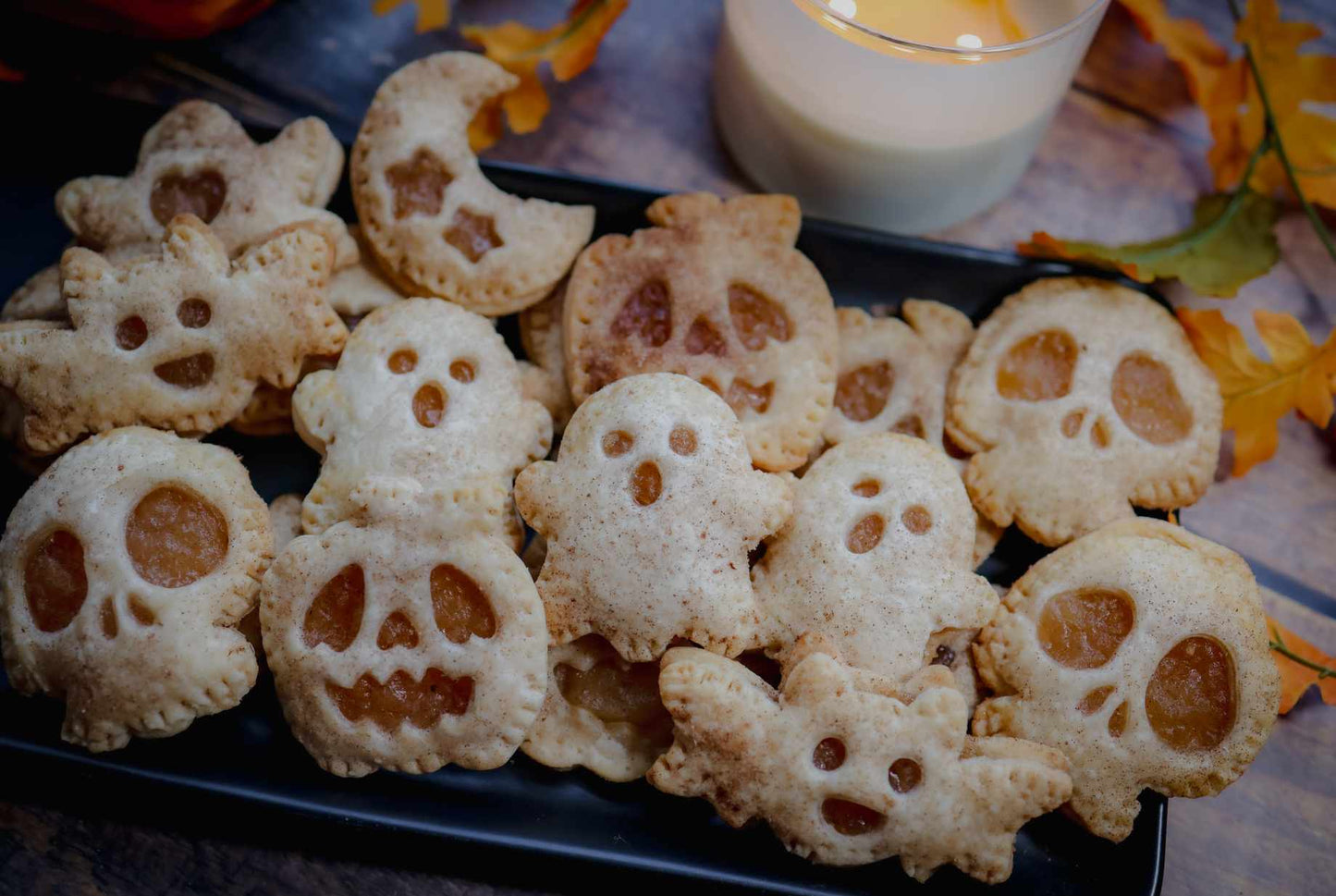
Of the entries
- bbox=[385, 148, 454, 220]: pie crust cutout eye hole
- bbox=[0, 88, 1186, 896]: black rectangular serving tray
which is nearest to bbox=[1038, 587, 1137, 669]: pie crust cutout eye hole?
bbox=[0, 88, 1186, 896]: black rectangular serving tray

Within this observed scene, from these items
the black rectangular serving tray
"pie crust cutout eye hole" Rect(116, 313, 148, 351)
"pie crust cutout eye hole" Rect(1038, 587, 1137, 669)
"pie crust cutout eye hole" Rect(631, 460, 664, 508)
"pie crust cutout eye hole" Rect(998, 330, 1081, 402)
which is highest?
"pie crust cutout eye hole" Rect(998, 330, 1081, 402)

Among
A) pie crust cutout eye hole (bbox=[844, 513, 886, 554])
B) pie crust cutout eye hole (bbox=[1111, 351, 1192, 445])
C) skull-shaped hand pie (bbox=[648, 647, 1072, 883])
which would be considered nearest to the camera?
skull-shaped hand pie (bbox=[648, 647, 1072, 883])

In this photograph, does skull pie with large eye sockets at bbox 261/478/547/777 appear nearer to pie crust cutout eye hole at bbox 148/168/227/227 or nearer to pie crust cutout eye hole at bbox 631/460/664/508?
pie crust cutout eye hole at bbox 631/460/664/508

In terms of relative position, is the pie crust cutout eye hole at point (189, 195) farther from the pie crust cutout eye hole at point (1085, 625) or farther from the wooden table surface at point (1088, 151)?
the pie crust cutout eye hole at point (1085, 625)

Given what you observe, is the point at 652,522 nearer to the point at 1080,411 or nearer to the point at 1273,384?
the point at 1080,411

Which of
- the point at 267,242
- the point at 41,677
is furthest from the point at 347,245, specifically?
the point at 41,677

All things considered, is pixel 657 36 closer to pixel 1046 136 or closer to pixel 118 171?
pixel 1046 136

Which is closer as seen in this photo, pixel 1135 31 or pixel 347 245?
pixel 347 245
